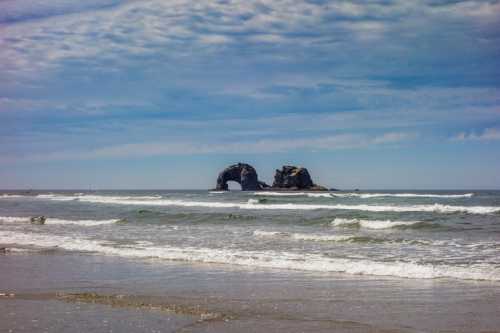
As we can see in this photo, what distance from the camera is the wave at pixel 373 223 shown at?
78.6ft

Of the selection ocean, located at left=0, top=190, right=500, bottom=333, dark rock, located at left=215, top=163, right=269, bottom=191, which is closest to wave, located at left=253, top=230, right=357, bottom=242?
ocean, located at left=0, top=190, right=500, bottom=333

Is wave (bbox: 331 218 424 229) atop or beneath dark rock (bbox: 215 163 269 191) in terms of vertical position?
beneath

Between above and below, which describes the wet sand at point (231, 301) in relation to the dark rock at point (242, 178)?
below

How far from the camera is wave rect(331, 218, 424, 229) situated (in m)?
24.0

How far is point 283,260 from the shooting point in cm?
1304

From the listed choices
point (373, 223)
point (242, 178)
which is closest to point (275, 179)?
point (242, 178)

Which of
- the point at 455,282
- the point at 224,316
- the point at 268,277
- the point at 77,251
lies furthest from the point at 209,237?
the point at 224,316

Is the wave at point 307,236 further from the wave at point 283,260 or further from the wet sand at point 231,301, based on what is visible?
the wet sand at point 231,301

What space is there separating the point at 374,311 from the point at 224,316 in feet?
7.12

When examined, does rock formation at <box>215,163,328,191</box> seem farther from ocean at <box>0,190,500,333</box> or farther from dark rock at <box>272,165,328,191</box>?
ocean at <box>0,190,500,333</box>

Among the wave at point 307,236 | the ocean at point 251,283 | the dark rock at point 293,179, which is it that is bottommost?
the wave at point 307,236

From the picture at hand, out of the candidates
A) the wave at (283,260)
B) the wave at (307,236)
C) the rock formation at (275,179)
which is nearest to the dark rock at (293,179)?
the rock formation at (275,179)

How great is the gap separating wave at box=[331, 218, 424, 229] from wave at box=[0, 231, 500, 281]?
1076cm

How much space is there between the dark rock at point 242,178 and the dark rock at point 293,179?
556 cm
